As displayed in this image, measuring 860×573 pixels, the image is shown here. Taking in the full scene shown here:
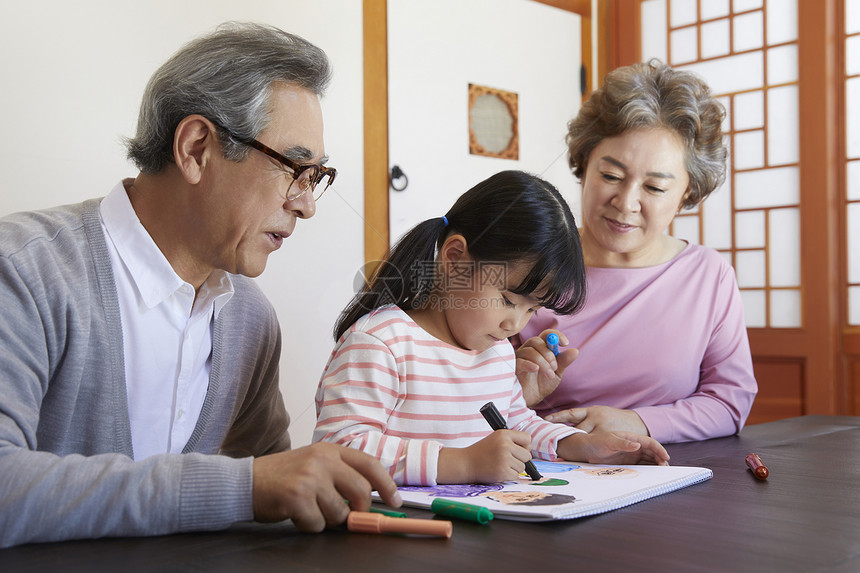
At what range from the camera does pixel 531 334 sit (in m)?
1.77

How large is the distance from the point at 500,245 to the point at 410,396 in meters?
0.30

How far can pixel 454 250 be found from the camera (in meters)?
1.40

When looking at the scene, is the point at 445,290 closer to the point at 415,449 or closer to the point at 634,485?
the point at 415,449

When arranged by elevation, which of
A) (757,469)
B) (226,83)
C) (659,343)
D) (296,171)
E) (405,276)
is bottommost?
(757,469)

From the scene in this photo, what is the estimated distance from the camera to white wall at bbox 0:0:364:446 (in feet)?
7.53

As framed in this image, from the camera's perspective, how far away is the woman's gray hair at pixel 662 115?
1781 mm

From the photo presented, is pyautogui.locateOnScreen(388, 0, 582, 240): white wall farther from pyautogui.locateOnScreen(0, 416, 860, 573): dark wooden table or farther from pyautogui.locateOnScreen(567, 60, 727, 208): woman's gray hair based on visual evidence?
pyautogui.locateOnScreen(0, 416, 860, 573): dark wooden table

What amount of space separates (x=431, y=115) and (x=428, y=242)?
2011 millimetres

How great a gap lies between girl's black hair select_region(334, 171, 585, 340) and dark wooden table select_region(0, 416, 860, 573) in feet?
1.68

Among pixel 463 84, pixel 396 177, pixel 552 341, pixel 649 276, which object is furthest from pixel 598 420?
pixel 463 84

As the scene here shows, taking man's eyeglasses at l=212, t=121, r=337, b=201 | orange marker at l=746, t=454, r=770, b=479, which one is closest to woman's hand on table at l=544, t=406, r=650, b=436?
orange marker at l=746, t=454, r=770, b=479

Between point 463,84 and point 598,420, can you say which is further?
point 463,84

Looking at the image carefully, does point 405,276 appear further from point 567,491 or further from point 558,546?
point 558,546

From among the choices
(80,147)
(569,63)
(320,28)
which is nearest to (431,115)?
(320,28)
